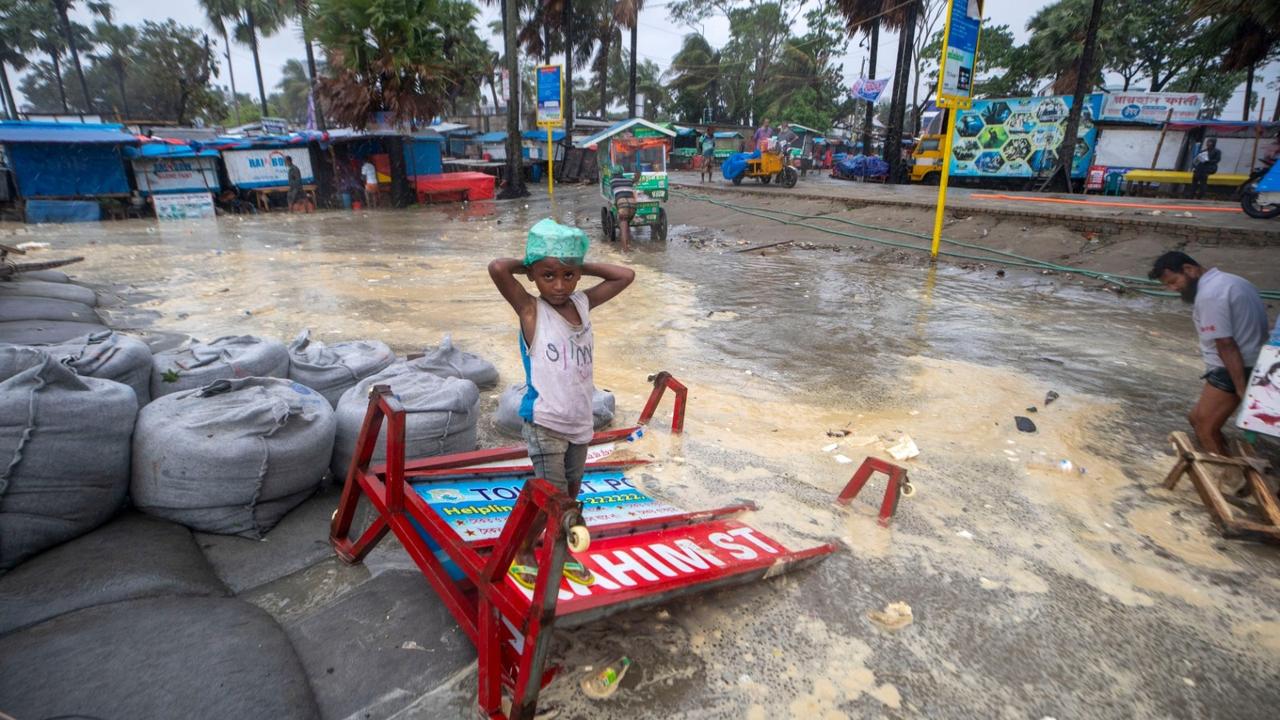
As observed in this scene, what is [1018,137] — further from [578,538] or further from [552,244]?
[578,538]

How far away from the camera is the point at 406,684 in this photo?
192cm

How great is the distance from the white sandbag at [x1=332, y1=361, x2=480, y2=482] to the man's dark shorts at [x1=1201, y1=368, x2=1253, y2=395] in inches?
151

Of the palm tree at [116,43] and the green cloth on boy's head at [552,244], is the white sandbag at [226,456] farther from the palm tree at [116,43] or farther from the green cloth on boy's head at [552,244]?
the palm tree at [116,43]

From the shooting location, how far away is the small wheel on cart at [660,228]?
12.1 metres

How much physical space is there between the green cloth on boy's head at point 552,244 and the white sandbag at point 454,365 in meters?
1.97

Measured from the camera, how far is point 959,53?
322 inches

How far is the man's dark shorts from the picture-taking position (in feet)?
→ 10.9

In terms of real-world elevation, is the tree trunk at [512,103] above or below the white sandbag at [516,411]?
above

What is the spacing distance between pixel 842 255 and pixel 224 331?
881 cm

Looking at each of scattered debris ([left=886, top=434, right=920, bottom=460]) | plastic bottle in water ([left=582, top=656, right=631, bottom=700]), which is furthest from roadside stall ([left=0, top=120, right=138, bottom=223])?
plastic bottle in water ([left=582, top=656, right=631, bottom=700])

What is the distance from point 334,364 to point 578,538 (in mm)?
2680

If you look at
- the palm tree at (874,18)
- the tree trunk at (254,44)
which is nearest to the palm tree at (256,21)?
the tree trunk at (254,44)

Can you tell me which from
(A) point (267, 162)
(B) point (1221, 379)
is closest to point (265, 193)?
(A) point (267, 162)

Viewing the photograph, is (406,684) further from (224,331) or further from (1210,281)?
(224,331)
